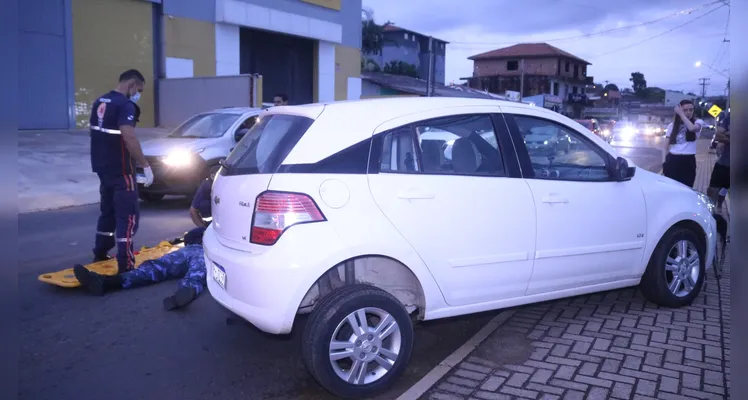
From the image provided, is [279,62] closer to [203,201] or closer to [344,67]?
[344,67]

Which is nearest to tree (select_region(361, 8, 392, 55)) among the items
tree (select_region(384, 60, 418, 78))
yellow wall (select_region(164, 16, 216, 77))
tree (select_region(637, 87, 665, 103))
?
Answer: tree (select_region(384, 60, 418, 78))

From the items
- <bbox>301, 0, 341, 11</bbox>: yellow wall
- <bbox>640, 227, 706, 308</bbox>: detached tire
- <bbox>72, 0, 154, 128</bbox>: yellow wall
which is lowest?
<bbox>640, 227, 706, 308</bbox>: detached tire

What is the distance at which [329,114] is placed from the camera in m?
4.01

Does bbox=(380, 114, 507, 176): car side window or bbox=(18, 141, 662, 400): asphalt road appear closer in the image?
bbox=(18, 141, 662, 400): asphalt road

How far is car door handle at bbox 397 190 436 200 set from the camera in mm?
3901

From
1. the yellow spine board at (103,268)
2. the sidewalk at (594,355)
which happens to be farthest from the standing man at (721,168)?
the yellow spine board at (103,268)

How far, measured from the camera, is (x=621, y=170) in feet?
16.2

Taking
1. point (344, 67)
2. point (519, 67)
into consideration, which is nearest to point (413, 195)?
point (344, 67)

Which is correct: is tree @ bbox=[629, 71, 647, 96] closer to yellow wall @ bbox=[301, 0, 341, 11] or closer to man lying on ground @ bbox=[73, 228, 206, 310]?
yellow wall @ bbox=[301, 0, 341, 11]

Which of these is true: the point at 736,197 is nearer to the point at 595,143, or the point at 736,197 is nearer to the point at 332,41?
the point at 595,143

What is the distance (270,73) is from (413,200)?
27.1m

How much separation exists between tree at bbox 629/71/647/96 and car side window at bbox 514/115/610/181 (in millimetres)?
123321

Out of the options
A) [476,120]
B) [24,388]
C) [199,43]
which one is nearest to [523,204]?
[476,120]

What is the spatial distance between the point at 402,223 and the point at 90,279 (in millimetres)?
3198
